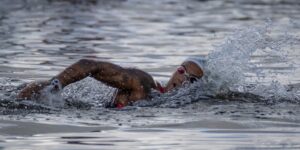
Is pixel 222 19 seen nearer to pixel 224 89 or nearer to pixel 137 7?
pixel 137 7

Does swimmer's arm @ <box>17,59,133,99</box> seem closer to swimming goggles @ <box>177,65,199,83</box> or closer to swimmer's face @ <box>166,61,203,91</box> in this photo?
swimmer's face @ <box>166,61,203,91</box>

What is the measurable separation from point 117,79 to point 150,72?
16.8 ft

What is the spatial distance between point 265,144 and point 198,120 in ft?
5.53

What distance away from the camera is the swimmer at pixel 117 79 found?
431 inches

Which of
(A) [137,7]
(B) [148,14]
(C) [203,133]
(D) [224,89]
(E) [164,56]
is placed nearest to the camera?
(C) [203,133]

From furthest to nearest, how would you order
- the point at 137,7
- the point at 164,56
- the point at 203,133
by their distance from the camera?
the point at 137,7 < the point at 164,56 < the point at 203,133

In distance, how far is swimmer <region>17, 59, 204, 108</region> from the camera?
1095 cm

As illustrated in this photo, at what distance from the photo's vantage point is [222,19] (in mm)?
29312

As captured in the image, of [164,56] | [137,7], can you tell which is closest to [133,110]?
[164,56]

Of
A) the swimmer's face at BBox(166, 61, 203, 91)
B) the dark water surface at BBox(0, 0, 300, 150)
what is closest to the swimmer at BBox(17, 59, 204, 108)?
the swimmer's face at BBox(166, 61, 203, 91)

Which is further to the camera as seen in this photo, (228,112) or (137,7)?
(137,7)

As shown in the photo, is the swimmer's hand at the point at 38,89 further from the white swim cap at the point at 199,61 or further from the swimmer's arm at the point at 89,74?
the white swim cap at the point at 199,61

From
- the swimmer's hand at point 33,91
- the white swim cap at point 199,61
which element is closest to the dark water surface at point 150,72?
the swimmer's hand at point 33,91

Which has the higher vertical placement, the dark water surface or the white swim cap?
the white swim cap
